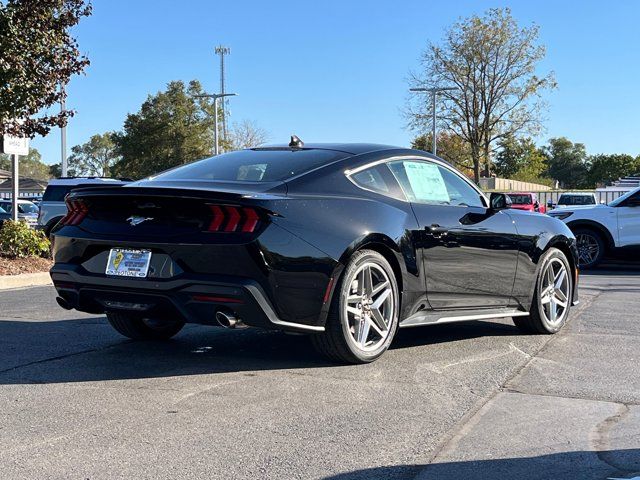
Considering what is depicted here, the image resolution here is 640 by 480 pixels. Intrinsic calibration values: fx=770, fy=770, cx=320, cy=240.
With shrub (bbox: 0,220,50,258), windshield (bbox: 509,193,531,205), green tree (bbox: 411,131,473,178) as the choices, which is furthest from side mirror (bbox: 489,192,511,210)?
green tree (bbox: 411,131,473,178)

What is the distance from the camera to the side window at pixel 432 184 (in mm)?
5555

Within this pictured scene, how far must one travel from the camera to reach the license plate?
4.63 m

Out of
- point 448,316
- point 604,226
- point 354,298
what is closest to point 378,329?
point 354,298

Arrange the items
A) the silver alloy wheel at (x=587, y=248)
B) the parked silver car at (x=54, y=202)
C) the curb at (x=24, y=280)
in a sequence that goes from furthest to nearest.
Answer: the parked silver car at (x=54, y=202) < the silver alloy wheel at (x=587, y=248) < the curb at (x=24, y=280)

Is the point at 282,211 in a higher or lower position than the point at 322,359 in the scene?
higher

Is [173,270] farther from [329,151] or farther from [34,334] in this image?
[34,334]

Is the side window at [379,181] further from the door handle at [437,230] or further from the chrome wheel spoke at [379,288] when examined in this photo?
the chrome wheel spoke at [379,288]

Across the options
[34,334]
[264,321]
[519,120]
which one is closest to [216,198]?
[264,321]

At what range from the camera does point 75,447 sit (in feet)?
11.2

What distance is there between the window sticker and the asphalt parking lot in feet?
3.73

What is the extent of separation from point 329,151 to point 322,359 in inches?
57.7

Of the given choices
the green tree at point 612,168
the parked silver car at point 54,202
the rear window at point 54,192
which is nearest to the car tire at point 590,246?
the parked silver car at point 54,202

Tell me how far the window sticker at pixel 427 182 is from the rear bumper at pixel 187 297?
1476 millimetres

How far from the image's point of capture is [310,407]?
408 centimetres
